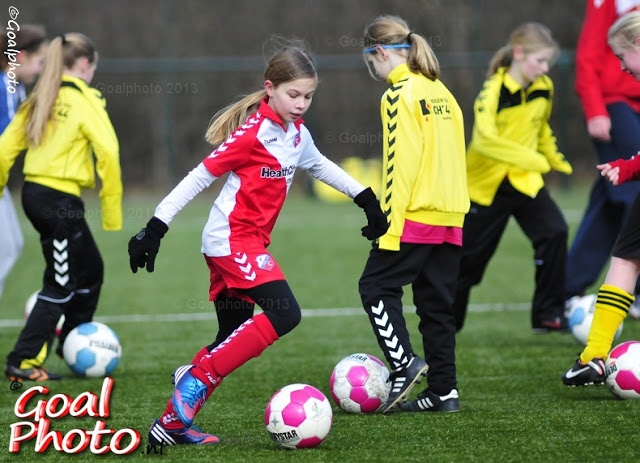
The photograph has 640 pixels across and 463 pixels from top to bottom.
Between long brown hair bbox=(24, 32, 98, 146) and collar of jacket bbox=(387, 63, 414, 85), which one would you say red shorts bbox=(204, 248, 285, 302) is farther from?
long brown hair bbox=(24, 32, 98, 146)

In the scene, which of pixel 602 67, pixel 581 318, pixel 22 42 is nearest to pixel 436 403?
pixel 581 318

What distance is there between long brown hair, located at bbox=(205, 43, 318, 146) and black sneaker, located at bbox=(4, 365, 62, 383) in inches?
77.9

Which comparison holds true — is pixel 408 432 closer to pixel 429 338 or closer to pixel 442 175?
pixel 429 338

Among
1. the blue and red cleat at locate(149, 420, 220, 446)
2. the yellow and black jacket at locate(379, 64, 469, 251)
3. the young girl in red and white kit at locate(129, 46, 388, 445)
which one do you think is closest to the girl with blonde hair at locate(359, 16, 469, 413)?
the yellow and black jacket at locate(379, 64, 469, 251)

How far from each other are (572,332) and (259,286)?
283 cm

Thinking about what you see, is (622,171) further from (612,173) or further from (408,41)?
(408,41)

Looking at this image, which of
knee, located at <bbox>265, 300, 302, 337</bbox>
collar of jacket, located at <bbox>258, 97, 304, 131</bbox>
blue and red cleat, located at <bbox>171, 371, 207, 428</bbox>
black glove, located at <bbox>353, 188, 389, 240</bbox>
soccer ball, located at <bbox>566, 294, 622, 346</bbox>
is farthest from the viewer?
soccer ball, located at <bbox>566, 294, 622, 346</bbox>

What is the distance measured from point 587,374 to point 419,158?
1275mm

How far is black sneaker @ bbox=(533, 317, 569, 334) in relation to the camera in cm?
714

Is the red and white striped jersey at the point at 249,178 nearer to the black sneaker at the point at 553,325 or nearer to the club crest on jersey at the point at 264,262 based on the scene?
the club crest on jersey at the point at 264,262

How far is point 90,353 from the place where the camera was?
614 cm

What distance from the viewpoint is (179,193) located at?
4.46 meters

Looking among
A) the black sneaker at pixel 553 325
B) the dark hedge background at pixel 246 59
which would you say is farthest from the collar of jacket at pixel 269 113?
the dark hedge background at pixel 246 59

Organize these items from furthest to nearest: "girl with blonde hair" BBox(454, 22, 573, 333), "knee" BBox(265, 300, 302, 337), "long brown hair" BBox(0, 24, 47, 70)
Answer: "girl with blonde hair" BBox(454, 22, 573, 333), "long brown hair" BBox(0, 24, 47, 70), "knee" BBox(265, 300, 302, 337)
